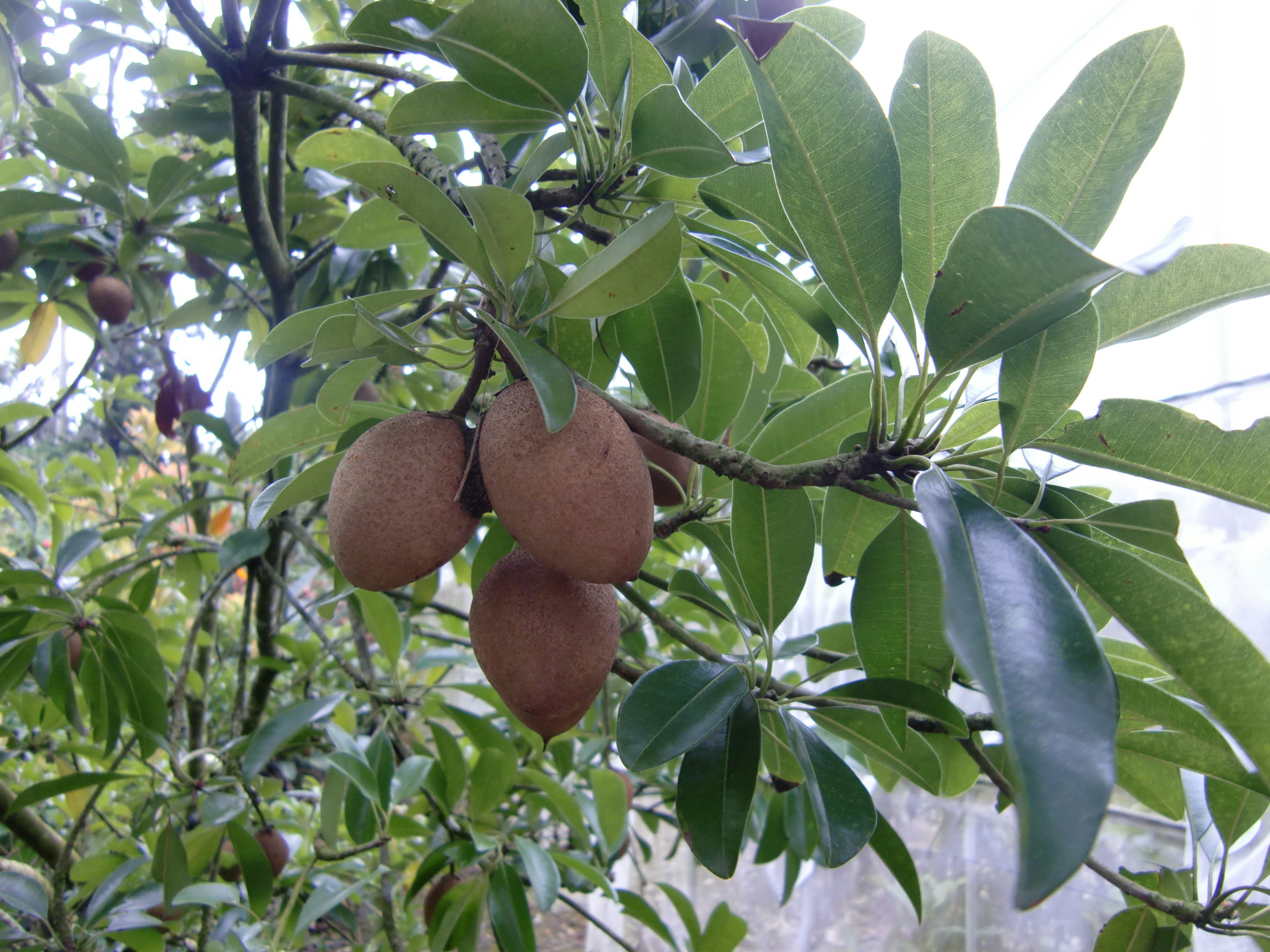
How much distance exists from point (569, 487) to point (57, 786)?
939mm

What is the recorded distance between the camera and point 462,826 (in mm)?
1171

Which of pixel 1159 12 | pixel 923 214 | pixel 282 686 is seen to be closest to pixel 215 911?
pixel 282 686

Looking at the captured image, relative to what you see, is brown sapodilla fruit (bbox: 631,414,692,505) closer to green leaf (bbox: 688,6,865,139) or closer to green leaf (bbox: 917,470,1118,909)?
green leaf (bbox: 688,6,865,139)

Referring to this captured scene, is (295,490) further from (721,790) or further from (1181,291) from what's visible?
(1181,291)

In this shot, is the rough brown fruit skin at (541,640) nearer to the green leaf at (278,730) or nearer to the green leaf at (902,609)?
the green leaf at (902,609)

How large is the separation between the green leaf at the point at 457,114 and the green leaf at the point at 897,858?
2.12 ft

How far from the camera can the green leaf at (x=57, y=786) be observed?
0.96 meters

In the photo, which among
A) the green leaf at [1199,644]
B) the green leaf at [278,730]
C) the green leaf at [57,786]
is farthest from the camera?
the green leaf at [57,786]

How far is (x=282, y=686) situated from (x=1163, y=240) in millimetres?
2147

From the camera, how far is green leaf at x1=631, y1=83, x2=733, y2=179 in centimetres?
45

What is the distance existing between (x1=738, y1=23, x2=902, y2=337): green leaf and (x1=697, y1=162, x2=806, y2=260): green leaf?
0.06 m

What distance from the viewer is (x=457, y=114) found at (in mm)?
534

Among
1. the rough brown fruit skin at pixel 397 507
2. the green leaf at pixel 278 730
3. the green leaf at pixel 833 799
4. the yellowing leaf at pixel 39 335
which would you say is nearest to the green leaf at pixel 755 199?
the rough brown fruit skin at pixel 397 507

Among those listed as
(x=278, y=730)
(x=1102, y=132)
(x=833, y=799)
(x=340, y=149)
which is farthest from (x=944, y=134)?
(x=278, y=730)
